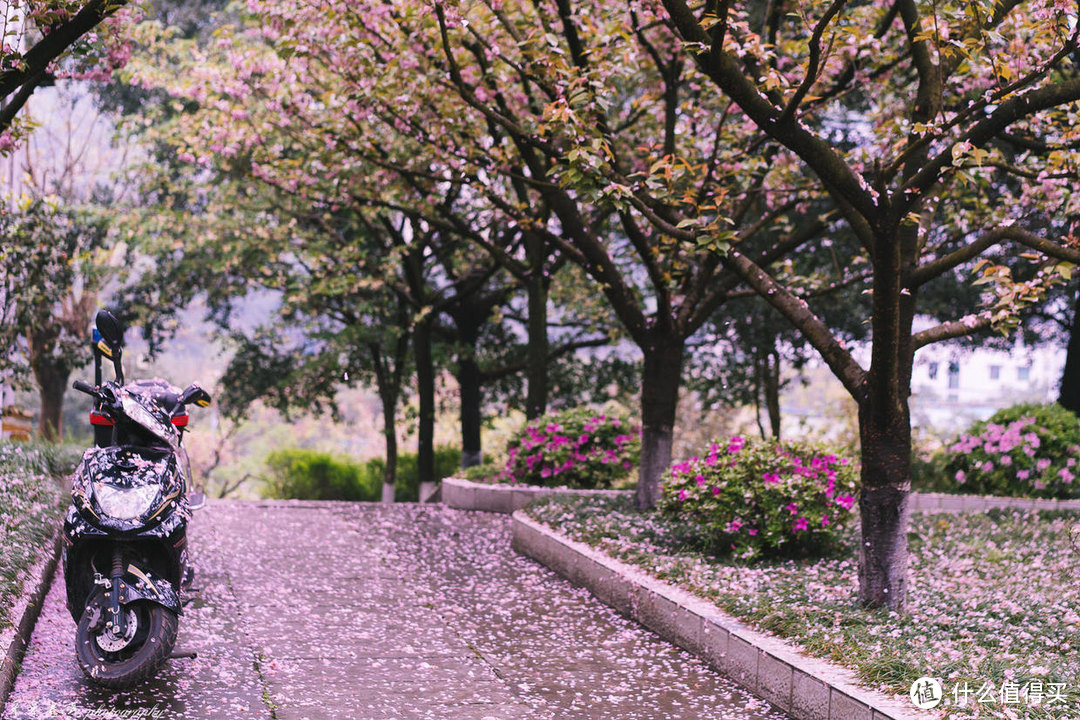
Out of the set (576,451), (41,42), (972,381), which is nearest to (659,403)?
(576,451)

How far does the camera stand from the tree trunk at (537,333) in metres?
13.9

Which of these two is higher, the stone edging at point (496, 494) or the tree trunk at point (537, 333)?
the tree trunk at point (537, 333)

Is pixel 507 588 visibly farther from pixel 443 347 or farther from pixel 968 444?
pixel 443 347

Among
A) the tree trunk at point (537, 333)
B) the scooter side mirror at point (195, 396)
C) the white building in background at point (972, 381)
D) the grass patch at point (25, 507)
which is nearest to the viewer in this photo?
the scooter side mirror at point (195, 396)

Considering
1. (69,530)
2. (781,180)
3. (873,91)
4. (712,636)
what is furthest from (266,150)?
(712,636)

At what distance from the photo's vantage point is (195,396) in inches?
219

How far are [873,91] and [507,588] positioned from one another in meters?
6.76

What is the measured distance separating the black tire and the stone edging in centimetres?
633

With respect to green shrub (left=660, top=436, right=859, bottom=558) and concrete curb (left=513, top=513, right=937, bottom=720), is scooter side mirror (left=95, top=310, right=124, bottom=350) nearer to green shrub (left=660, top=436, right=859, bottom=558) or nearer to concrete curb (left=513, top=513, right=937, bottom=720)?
concrete curb (left=513, top=513, right=937, bottom=720)

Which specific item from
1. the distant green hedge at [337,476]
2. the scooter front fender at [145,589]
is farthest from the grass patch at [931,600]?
the distant green hedge at [337,476]

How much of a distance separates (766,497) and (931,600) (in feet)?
4.50

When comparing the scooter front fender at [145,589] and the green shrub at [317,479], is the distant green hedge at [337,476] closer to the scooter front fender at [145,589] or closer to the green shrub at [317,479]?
the green shrub at [317,479]

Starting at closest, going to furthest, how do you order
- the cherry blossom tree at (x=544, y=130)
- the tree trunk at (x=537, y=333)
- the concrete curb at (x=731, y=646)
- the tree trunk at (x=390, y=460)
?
the concrete curb at (x=731, y=646) → the cherry blossom tree at (x=544, y=130) → the tree trunk at (x=537, y=333) → the tree trunk at (x=390, y=460)

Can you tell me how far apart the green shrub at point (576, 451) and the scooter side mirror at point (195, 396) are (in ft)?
21.4
